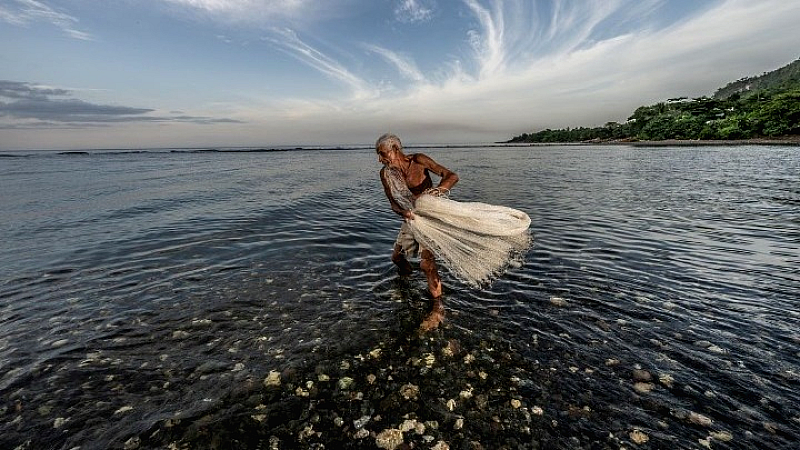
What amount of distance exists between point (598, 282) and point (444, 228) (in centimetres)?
447

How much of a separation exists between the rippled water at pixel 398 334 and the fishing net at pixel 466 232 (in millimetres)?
1092

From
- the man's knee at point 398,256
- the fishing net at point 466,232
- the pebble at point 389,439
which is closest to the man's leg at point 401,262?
the man's knee at point 398,256

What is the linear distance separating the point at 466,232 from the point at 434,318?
6.12 feet

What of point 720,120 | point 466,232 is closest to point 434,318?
point 466,232

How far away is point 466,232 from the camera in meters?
7.39

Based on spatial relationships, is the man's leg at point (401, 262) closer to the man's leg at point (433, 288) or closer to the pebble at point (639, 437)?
the man's leg at point (433, 288)

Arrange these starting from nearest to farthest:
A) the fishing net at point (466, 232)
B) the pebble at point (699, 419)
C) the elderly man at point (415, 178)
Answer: the pebble at point (699, 419), the fishing net at point (466, 232), the elderly man at point (415, 178)

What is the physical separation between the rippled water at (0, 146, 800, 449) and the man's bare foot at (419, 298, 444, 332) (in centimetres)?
22

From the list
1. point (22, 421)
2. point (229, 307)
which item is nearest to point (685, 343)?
point (229, 307)

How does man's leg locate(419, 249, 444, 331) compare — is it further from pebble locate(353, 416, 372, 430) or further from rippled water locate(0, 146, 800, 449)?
pebble locate(353, 416, 372, 430)

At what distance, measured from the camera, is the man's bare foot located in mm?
7066

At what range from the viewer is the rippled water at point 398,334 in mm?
4602

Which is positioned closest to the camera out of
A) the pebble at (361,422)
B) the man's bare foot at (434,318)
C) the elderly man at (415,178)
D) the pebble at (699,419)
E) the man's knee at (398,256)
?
the pebble at (699,419)

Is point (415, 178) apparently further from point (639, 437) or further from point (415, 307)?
point (639, 437)
